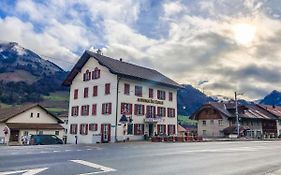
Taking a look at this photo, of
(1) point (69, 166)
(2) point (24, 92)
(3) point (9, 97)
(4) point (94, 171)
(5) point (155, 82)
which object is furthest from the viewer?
(2) point (24, 92)

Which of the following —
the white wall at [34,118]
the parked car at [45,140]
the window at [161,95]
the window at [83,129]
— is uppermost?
the window at [161,95]

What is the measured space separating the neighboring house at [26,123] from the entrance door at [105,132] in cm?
1757

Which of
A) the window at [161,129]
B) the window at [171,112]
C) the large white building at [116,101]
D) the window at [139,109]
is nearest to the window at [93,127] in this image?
the large white building at [116,101]

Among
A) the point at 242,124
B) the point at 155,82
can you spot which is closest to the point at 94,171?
the point at 155,82

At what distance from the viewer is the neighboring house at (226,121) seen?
71625 millimetres

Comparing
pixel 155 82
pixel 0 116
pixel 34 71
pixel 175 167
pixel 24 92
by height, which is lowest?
pixel 175 167

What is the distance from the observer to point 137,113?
45969mm

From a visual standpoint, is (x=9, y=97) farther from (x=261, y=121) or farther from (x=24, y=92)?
(x=261, y=121)

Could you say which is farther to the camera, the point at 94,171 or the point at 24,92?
the point at 24,92

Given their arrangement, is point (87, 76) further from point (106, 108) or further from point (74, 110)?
point (106, 108)

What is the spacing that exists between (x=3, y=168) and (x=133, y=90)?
1418 inches

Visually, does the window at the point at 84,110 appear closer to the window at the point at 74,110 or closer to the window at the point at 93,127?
the window at the point at 74,110

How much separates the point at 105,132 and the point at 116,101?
15.5 feet

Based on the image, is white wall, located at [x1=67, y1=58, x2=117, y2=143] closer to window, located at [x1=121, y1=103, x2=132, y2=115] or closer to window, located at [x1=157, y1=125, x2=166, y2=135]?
window, located at [x1=121, y1=103, x2=132, y2=115]
